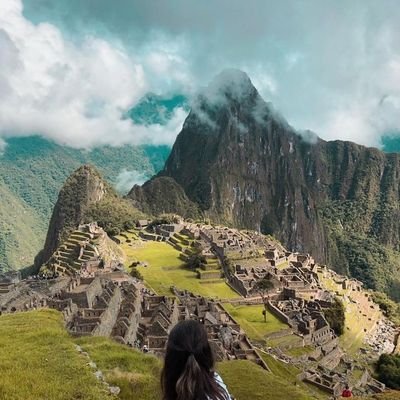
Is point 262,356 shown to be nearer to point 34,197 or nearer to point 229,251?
point 229,251

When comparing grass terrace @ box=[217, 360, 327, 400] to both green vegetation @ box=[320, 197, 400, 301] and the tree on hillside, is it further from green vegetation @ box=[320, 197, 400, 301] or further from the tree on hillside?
green vegetation @ box=[320, 197, 400, 301]

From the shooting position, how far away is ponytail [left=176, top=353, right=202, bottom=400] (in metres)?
4.26

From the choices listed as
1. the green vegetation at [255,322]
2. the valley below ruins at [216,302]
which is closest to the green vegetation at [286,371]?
the valley below ruins at [216,302]

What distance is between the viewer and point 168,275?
5169cm

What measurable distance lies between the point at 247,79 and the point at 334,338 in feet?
543

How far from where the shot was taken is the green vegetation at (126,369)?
406 inches

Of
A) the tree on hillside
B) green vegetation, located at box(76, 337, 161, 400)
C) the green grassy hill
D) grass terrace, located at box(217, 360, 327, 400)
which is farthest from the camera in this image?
the tree on hillside

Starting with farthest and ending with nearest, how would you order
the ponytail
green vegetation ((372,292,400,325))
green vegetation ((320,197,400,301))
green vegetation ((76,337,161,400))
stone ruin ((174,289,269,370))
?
green vegetation ((320,197,400,301)) → green vegetation ((372,292,400,325)) → stone ruin ((174,289,269,370)) → green vegetation ((76,337,161,400)) → the ponytail

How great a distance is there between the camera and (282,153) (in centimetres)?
19775

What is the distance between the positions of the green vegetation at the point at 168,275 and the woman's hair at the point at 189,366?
37.3 meters

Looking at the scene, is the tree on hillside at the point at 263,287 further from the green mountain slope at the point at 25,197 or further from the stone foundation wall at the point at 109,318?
the green mountain slope at the point at 25,197

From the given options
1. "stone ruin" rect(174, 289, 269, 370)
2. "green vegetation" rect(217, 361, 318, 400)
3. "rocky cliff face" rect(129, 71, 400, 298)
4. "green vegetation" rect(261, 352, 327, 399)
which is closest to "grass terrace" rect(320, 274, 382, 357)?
"stone ruin" rect(174, 289, 269, 370)

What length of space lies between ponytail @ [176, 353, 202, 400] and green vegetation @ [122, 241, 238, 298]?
37.4 meters

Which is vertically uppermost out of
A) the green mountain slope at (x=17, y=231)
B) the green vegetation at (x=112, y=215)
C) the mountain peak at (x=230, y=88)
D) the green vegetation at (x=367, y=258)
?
the mountain peak at (x=230, y=88)
